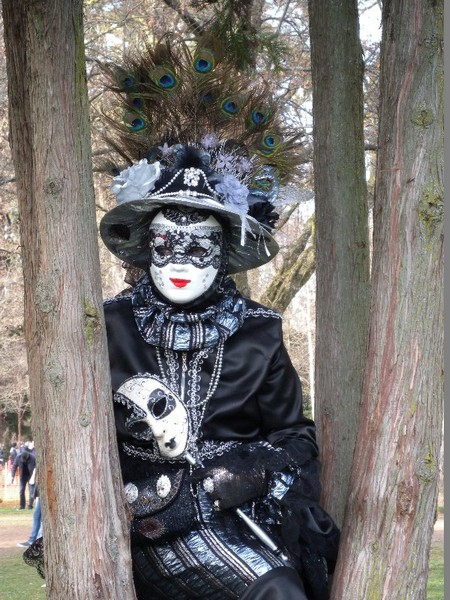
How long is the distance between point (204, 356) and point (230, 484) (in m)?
0.51

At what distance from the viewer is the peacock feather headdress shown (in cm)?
360

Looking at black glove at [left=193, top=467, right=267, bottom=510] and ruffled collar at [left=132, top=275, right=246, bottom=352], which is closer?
black glove at [left=193, top=467, right=267, bottom=510]

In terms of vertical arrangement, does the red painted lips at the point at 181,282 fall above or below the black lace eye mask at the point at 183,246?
below

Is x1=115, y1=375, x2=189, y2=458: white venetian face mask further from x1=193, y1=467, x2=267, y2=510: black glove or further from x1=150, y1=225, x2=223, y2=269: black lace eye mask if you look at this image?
x1=150, y1=225, x2=223, y2=269: black lace eye mask

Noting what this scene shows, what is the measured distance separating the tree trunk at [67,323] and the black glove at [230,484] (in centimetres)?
52

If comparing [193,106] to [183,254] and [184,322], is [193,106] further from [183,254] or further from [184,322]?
[184,322]

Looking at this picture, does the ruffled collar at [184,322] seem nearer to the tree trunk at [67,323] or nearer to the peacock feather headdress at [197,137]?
the peacock feather headdress at [197,137]

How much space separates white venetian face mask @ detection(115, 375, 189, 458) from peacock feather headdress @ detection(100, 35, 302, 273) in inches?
23.1

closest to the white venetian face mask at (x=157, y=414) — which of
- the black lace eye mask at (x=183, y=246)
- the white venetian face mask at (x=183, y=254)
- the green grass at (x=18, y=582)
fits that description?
the white venetian face mask at (x=183, y=254)

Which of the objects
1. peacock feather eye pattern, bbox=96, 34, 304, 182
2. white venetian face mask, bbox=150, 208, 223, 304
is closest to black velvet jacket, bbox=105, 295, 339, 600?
white venetian face mask, bbox=150, 208, 223, 304

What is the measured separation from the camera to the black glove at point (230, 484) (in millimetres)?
3271

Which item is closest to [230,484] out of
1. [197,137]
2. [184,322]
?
[184,322]

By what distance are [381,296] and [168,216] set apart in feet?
3.10

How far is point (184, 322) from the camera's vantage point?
3520mm
